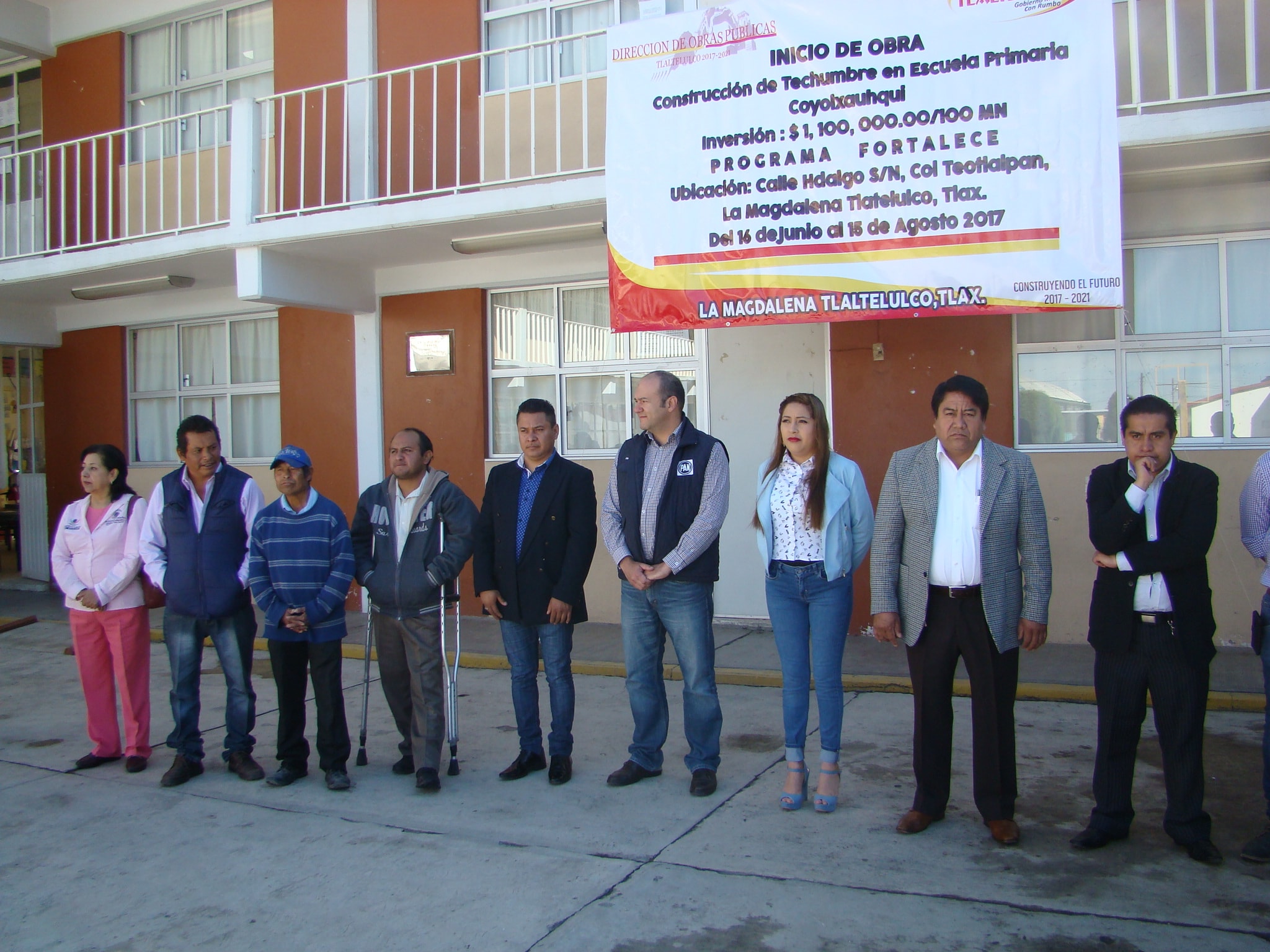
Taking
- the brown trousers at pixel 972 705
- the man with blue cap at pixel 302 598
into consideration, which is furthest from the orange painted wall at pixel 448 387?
the brown trousers at pixel 972 705

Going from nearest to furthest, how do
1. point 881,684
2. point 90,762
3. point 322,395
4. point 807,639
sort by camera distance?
point 807,639, point 90,762, point 881,684, point 322,395

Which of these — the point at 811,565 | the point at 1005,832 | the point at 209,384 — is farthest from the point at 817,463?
the point at 209,384

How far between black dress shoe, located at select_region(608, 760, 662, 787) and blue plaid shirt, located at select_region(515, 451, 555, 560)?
1.16 metres

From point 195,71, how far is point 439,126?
11.8 ft

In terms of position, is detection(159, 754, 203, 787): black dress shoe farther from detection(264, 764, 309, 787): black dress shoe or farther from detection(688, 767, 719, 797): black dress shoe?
detection(688, 767, 719, 797): black dress shoe

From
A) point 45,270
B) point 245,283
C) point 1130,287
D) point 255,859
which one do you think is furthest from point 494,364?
point 255,859

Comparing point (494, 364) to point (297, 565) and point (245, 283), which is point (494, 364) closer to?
point (245, 283)

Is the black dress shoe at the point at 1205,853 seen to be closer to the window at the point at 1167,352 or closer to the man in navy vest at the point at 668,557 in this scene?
the man in navy vest at the point at 668,557

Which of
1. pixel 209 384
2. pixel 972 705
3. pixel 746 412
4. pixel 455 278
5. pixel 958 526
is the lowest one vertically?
pixel 972 705

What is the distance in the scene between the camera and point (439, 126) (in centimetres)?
938

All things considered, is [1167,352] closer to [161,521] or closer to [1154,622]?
[1154,622]

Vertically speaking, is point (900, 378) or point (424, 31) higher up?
point (424, 31)

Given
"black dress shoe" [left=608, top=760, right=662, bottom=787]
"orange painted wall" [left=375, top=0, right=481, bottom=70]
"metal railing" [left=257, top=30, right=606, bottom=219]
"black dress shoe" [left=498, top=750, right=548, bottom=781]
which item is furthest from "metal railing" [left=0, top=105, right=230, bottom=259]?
"black dress shoe" [left=608, top=760, right=662, bottom=787]

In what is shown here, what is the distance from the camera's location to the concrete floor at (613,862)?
3.45 metres
